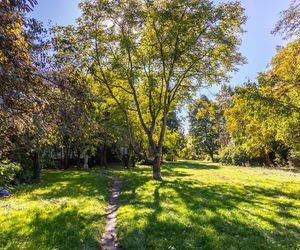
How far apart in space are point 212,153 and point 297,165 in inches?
1200

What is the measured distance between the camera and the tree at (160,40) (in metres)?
15.6

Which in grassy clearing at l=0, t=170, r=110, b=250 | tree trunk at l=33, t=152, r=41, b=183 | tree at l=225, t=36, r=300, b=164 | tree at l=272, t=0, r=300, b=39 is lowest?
grassy clearing at l=0, t=170, r=110, b=250

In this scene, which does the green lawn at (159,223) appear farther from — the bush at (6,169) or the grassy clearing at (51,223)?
the bush at (6,169)

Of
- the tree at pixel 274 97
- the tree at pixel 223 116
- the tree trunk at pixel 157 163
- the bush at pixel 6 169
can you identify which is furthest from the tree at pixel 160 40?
the tree at pixel 223 116

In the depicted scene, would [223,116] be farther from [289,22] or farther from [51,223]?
[51,223]

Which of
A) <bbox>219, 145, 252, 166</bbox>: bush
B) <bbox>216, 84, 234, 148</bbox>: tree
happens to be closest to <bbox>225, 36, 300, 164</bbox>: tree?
<bbox>219, 145, 252, 166</bbox>: bush

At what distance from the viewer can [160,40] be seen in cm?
1703

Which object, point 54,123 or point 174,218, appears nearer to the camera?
point 54,123

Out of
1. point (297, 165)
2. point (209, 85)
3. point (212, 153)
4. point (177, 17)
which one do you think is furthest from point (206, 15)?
point (212, 153)

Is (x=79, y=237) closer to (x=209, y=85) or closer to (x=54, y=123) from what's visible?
(x=54, y=123)

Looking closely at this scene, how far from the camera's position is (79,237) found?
6688mm

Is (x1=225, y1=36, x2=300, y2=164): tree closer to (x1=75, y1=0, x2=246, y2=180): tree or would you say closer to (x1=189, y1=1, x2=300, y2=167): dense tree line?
(x1=189, y1=1, x2=300, y2=167): dense tree line

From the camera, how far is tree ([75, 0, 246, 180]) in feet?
51.2

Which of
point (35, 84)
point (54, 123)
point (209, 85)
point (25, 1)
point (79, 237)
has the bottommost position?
point (79, 237)
